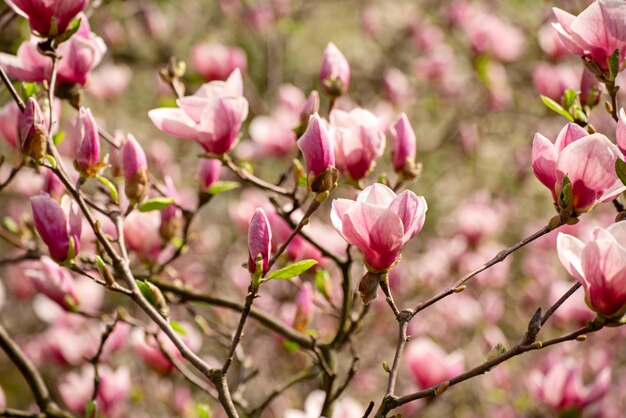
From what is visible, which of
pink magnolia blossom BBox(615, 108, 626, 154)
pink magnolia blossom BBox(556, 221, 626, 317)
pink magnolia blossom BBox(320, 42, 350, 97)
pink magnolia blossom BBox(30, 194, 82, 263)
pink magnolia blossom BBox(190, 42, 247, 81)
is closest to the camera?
pink magnolia blossom BBox(556, 221, 626, 317)

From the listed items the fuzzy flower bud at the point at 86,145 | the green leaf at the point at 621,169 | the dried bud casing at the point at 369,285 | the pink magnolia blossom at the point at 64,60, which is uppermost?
the pink magnolia blossom at the point at 64,60

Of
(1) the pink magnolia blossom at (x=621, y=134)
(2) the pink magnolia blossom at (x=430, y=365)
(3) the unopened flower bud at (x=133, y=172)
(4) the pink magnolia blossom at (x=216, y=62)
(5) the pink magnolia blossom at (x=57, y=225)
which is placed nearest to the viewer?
(1) the pink magnolia blossom at (x=621, y=134)

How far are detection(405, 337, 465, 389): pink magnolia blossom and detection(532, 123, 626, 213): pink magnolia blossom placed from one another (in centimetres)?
78

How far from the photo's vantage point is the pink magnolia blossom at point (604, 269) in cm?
89

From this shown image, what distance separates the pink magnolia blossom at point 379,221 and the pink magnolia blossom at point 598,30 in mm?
394

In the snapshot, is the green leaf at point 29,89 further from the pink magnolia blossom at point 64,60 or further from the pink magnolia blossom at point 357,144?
the pink magnolia blossom at point 357,144

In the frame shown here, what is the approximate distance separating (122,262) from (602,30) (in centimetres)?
84

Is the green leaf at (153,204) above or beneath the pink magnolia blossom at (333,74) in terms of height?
beneath

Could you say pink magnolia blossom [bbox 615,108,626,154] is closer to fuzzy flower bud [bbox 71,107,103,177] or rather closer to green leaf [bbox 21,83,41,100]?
fuzzy flower bud [bbox 71,107,103,177]

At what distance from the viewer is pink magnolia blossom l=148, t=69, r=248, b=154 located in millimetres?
1251

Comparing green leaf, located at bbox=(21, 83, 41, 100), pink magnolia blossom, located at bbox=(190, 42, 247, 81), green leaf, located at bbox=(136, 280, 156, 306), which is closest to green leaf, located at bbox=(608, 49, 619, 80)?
green leaf, located at bbox=(136, 280, 156, 306)

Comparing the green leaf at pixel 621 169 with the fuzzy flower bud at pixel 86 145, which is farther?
the fuzzy flower bud at pixel 86 145

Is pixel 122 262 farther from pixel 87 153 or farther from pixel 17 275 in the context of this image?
pixel 17 275

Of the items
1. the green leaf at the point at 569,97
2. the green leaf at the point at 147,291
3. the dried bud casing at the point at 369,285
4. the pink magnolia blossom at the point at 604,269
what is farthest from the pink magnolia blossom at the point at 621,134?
the green leaf at the point at 147,291
